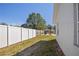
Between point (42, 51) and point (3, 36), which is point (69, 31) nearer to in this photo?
point (3, 36)

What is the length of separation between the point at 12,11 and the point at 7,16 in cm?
282

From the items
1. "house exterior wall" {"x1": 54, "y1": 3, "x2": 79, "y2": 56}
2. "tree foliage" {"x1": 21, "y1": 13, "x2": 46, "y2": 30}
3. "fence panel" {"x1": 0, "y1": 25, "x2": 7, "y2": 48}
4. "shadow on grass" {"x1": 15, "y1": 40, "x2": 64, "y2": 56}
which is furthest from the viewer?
"tree foliage" {"x1": 21, "y1": 13, "x2": 46, "y2": 30}

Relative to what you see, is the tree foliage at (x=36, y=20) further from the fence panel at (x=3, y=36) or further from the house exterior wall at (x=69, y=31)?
the house exterior wall at (x=69, y=31)

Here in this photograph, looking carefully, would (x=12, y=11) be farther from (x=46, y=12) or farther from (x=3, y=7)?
(x=46, y=12)

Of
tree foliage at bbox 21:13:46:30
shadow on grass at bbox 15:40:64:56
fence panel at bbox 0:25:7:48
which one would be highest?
tree foliage at bbox 21:13:46:30

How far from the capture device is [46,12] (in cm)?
3528

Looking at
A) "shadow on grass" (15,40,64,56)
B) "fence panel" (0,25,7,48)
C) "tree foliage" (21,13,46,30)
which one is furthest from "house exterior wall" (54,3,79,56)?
"tree foliage" (21,13,46,30)

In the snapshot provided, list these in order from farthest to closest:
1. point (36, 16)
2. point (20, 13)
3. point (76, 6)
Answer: point (36, 16) < point (20, 13) < point (76, 6)

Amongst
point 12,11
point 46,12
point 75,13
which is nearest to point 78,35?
A: point 75,13

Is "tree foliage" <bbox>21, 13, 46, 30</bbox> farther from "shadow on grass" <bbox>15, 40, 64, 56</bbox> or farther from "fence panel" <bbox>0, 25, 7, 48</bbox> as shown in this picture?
"fence panel" <bbox>0, 25, 7, 48</bbox>

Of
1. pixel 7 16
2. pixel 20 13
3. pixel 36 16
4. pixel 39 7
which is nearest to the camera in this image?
pixel 7 16

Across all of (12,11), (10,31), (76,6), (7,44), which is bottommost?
(7,44)

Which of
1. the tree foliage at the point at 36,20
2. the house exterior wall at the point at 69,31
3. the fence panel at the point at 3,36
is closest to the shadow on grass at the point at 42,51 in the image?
the fence panel at the point at 3,36

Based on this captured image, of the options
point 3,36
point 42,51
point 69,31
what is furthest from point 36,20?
point 69,31
